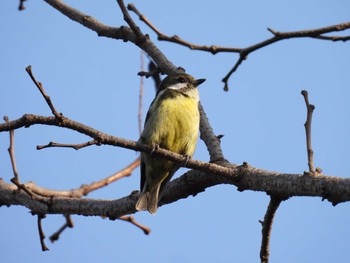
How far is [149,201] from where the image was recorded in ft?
17.5

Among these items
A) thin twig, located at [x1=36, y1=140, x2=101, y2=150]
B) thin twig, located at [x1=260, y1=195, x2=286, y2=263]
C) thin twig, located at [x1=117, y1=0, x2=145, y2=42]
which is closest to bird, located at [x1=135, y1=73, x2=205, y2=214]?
thin twig, located at [x1=117, y1=0, x2=145, y2=42]

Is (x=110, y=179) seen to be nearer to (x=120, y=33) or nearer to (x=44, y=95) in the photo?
(x=120, y=33)

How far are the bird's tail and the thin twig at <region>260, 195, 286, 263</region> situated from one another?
1200mm

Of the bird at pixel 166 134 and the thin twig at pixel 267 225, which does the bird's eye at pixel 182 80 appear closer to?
the bird at pixel 166 134

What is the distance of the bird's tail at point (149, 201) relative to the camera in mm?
4848

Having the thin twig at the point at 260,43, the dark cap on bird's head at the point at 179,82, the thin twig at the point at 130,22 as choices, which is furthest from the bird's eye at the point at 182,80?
the thin twig at the point at 260,43

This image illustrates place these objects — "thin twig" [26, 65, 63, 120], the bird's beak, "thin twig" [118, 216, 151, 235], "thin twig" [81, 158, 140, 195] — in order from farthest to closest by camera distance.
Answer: the bird's beak
"thin twig" [81, 158, 140, 195]
"thin twig" [118, 216, 151, 235]
"thin twig" [26, 65, 63, 120]

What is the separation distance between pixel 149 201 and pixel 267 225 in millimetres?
1584

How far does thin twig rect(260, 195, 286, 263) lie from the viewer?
3.86m

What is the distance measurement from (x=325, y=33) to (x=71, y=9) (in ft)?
13.1

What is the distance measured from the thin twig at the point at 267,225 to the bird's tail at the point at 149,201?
120cm

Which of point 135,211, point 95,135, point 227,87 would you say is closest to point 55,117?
point 95,135

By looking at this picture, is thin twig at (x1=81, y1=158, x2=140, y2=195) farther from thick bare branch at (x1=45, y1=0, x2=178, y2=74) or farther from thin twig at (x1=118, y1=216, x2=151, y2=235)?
thick bare branch at (x1=45, y1=0, x2=178, y2=74)

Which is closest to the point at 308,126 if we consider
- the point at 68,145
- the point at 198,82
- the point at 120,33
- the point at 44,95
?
the point at 68,145
